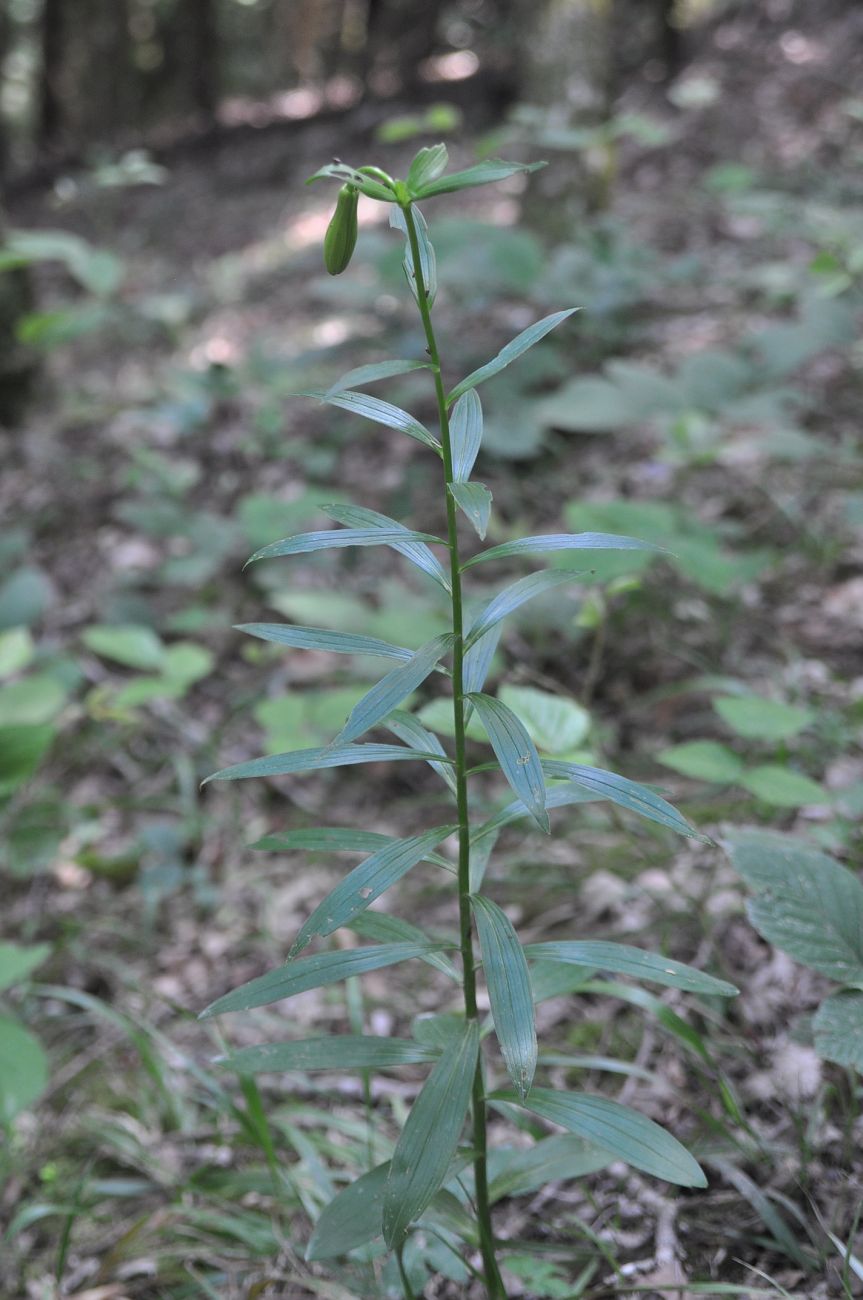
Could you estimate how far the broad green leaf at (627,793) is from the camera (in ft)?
2.57

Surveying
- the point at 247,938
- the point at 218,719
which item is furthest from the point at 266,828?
the point at 218,719

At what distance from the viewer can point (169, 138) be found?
10.0 m

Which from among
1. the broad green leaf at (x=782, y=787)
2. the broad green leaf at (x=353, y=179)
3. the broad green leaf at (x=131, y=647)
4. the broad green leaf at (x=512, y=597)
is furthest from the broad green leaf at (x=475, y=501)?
the broad green leaf at (x=131, y=647)

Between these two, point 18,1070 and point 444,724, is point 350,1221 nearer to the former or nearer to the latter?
point 444,724

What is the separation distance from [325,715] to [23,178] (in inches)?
394

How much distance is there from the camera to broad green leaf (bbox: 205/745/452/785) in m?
0.80

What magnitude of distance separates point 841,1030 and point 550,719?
57cm

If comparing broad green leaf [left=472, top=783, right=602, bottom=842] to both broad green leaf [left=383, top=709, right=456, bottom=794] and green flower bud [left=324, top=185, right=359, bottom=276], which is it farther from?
green flower bud [left=324, top=185, right=359, bottom=276]

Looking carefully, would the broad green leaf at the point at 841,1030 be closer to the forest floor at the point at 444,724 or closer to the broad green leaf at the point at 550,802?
the forest floor at the point at 444,724

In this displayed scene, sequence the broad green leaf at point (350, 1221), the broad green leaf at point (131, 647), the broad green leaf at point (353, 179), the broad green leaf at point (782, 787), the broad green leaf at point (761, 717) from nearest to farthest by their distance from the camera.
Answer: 1. the broad green leaf at point (353, 179)
2. the broad green leaf at point (350, 1221)
3. the broad green leaf at point (782, 787)
4. the broad green leaf at point (761, 717)
5. the broad green leaf at point (131, 647)

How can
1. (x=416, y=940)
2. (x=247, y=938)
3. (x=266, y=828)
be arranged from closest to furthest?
A: (x=416, y=940), (x=247, y=938), (x=266, y=828)

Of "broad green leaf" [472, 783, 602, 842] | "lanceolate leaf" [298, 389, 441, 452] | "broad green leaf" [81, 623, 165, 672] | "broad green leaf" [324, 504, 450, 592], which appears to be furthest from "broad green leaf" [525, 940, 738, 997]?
"broad green leaf" [81, 623, 165, 672]

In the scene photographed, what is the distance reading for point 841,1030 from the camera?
0.95 m

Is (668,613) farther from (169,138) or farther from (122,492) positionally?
(169,138)
